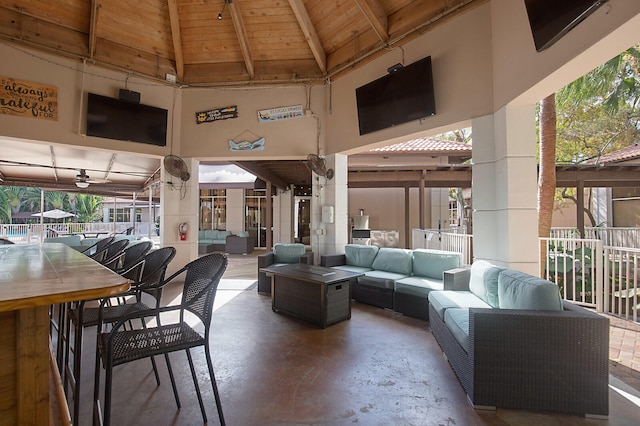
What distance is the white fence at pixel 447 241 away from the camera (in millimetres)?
5996

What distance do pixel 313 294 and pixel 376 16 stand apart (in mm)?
4364

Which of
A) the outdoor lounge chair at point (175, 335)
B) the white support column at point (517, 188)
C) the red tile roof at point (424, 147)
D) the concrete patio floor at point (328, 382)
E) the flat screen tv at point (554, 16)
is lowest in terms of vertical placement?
the concrete patio floor at point (328, 382)

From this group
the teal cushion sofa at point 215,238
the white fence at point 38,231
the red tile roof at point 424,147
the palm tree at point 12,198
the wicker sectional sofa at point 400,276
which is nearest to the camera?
the wicker sectional sofa at point 400,276

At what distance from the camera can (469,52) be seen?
12.9 ft

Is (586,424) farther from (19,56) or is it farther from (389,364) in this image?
(19,56)

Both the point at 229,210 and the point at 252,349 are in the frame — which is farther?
the point at 229,210

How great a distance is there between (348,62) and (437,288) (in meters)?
4.29

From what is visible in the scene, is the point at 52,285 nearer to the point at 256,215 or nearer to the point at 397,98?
the point at 397,98

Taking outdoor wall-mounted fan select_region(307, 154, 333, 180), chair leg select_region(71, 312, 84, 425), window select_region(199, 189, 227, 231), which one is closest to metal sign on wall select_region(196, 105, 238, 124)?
outdoor wall-mounted fan select_region(307, 154, 333, 180)

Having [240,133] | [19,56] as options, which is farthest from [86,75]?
[240,133]

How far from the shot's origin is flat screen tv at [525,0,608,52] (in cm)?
Answer: 228

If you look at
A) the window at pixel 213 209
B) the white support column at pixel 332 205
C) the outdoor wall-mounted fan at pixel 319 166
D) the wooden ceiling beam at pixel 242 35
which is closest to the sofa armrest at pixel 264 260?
the white support column at pixel 332 205

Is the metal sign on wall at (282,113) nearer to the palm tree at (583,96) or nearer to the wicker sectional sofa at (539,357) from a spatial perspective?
the palm tree at (583,96)

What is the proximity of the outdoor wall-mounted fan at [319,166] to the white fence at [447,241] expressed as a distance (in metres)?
2.93
